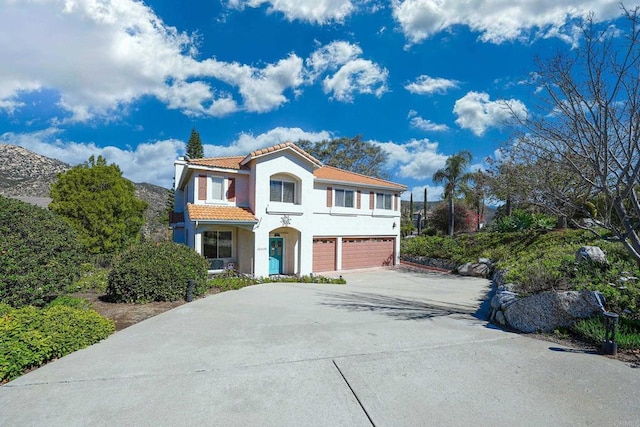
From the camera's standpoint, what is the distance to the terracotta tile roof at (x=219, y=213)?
1455 cm

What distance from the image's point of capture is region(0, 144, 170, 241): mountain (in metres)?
34.6

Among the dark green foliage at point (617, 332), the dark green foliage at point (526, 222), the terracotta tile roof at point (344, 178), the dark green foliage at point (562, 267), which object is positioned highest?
the terracotta tile roof at point (344, 178)

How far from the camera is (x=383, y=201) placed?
2198 centimetres

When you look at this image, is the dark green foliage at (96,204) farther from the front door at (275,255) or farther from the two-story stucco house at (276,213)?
the front door at (275,255)

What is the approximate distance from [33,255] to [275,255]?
11765 millimetres

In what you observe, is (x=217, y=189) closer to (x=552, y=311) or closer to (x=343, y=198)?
(x=343, y=198)

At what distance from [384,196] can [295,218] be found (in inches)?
300

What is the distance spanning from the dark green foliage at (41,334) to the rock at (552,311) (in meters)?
8.69

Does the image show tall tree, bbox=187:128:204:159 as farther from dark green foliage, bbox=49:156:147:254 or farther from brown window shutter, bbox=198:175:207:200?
brown window shutter, bbox=198:175:207:200

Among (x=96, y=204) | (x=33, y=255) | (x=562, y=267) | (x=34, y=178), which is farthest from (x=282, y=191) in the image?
(x=34, y=178)

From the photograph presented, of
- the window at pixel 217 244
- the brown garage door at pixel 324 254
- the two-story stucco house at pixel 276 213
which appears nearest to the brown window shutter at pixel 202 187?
the two-story stucco house at pixel 276 213

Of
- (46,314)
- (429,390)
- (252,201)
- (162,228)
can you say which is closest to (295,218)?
(252,201)

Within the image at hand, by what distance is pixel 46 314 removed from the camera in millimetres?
5773

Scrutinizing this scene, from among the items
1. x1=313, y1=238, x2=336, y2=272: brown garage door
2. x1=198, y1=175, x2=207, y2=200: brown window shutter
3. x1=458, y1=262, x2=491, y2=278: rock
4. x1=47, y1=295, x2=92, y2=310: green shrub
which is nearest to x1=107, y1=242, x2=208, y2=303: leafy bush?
x1=47, y1=295, x2=92, y2=310: green shrub
